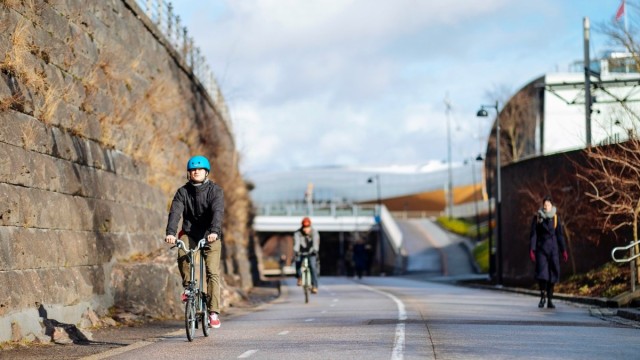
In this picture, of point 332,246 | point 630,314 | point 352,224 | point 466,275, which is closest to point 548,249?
point 630,314

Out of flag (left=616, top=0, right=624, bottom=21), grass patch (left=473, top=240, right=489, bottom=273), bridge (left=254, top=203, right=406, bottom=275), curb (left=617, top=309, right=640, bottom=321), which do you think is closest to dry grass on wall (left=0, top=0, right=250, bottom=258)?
curb (left=617, top=309, right=640, bottom=321)

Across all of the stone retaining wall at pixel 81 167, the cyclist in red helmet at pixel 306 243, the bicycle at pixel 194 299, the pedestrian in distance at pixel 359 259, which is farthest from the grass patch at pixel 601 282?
the pedestrian in distance at pixel 359 259

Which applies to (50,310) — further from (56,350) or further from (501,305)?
(501,305)

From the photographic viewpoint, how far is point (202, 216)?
45.2ft

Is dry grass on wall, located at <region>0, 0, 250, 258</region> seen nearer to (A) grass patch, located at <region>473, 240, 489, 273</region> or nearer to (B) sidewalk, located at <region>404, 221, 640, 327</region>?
(B) sidewalk, located at <region>404, 221, 640, 327</region>

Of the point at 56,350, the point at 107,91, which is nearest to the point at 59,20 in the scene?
the point at 107,91

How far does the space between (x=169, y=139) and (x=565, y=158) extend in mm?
12024

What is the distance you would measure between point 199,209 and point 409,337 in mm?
2821

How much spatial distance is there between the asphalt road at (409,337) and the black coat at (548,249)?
0.90 meters

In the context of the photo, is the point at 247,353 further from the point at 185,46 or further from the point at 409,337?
the point at 185,46

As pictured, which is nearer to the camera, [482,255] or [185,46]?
[185,46]

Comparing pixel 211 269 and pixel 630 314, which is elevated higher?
pixel 211 269

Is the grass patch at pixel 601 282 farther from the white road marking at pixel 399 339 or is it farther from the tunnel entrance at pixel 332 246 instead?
the tunnel entrance at pixel 332 246

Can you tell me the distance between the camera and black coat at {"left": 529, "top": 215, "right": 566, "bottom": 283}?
2150 cm
